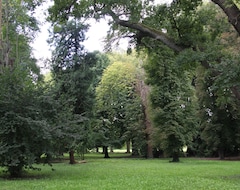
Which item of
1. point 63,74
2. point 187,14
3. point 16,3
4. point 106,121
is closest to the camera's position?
point 187,14

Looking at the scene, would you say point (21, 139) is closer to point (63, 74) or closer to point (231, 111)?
point (63, 74)

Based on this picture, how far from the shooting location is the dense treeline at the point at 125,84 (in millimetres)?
14133

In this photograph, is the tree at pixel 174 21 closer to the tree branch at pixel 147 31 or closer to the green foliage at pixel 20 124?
the tree branch at pixel 147 31

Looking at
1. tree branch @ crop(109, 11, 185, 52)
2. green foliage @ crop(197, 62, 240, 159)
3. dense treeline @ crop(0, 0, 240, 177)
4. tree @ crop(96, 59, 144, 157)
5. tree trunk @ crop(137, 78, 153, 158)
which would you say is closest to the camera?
dense treeline @ crop(0, 0, 240, 177)

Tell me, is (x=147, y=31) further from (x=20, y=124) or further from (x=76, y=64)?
(x=76, y=64)

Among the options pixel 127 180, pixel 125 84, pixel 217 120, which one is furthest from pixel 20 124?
pixel 125 84

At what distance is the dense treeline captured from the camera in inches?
556

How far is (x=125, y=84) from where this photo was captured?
38781mm

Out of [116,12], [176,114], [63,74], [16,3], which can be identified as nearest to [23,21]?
[16,3]

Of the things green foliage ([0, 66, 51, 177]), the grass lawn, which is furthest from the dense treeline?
the grass lawn

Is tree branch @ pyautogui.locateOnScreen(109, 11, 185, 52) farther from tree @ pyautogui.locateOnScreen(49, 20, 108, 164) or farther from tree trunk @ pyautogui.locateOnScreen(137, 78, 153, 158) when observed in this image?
tree trunk @ pyautogui.locateOnScreen(137, 78, 153, 158)

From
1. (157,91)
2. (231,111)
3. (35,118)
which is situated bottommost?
(35,118)

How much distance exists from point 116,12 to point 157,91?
13.8 metres

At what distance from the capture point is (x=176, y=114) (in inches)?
1080
